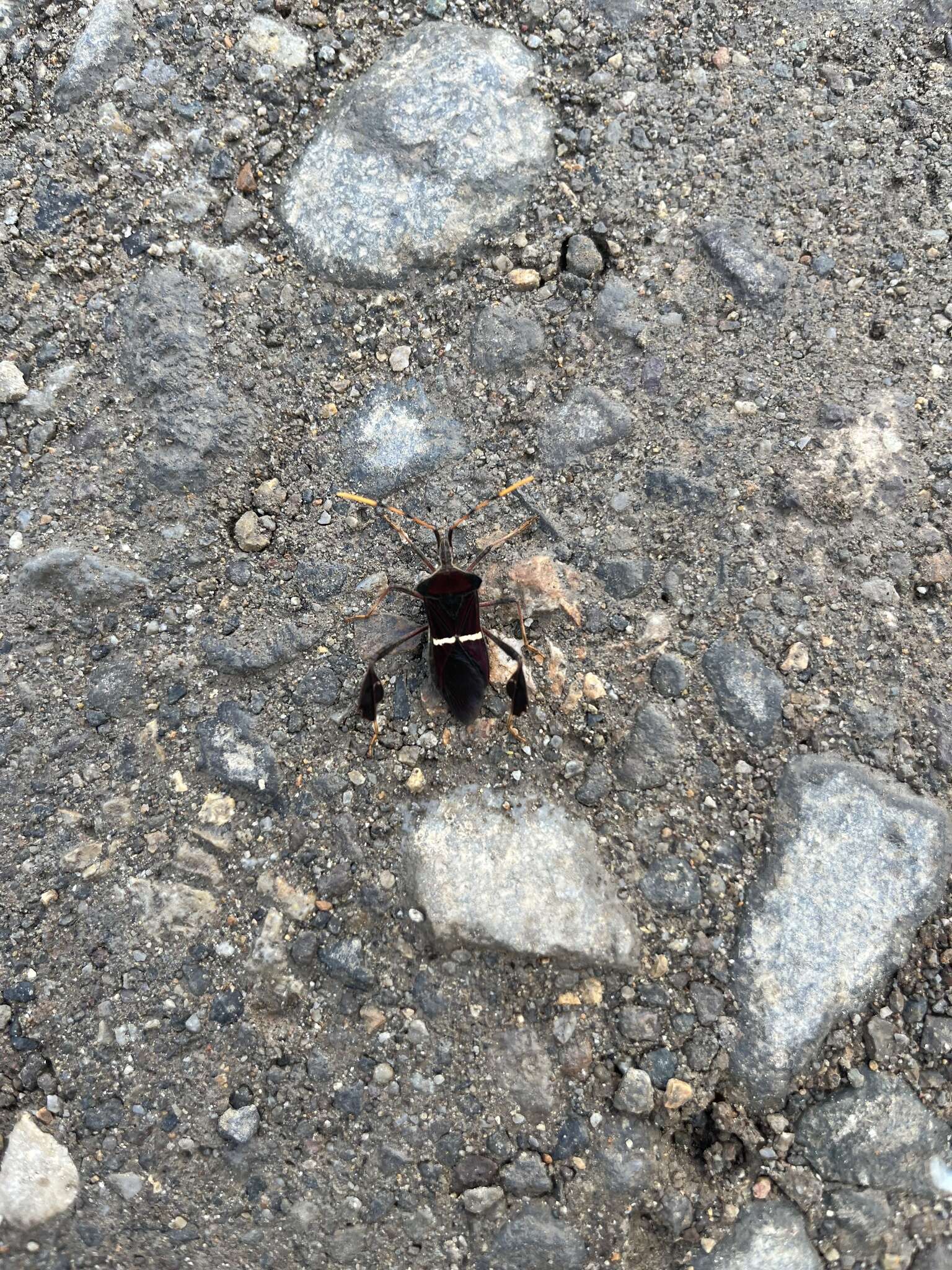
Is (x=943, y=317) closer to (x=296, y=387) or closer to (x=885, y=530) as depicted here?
(x=885, y=530)

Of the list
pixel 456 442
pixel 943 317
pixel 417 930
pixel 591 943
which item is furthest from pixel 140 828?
pixel 943 317

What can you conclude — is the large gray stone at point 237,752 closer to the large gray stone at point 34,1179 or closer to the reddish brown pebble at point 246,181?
the large gray stone at point 34,1179

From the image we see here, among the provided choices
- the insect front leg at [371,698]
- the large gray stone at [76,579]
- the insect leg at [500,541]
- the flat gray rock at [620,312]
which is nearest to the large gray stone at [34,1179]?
the insect front leg at [371,698]

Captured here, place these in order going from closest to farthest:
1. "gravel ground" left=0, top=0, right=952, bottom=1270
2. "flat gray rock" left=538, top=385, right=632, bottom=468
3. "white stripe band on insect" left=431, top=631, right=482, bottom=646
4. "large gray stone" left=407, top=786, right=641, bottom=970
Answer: "gravel ground" left=0, top=0, right=952, bottom=1270 < "large gray stone" left=407, top=786, right=641, bottom=970 < "white stripe band on insect" left=431, top=631, right=482, bottom=646 < "flat gray rock" left=538, top=385, right=632, bottom=468

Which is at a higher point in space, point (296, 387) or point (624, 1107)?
point (296, 387)

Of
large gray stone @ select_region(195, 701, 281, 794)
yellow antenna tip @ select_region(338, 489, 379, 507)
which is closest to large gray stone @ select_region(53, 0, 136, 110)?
yellow antenna tip @ select_region(338, 489, 379, 507)

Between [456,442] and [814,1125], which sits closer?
[814,1125]

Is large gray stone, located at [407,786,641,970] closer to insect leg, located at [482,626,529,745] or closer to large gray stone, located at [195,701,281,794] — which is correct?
insect leg, located at [482,626,529,745]
